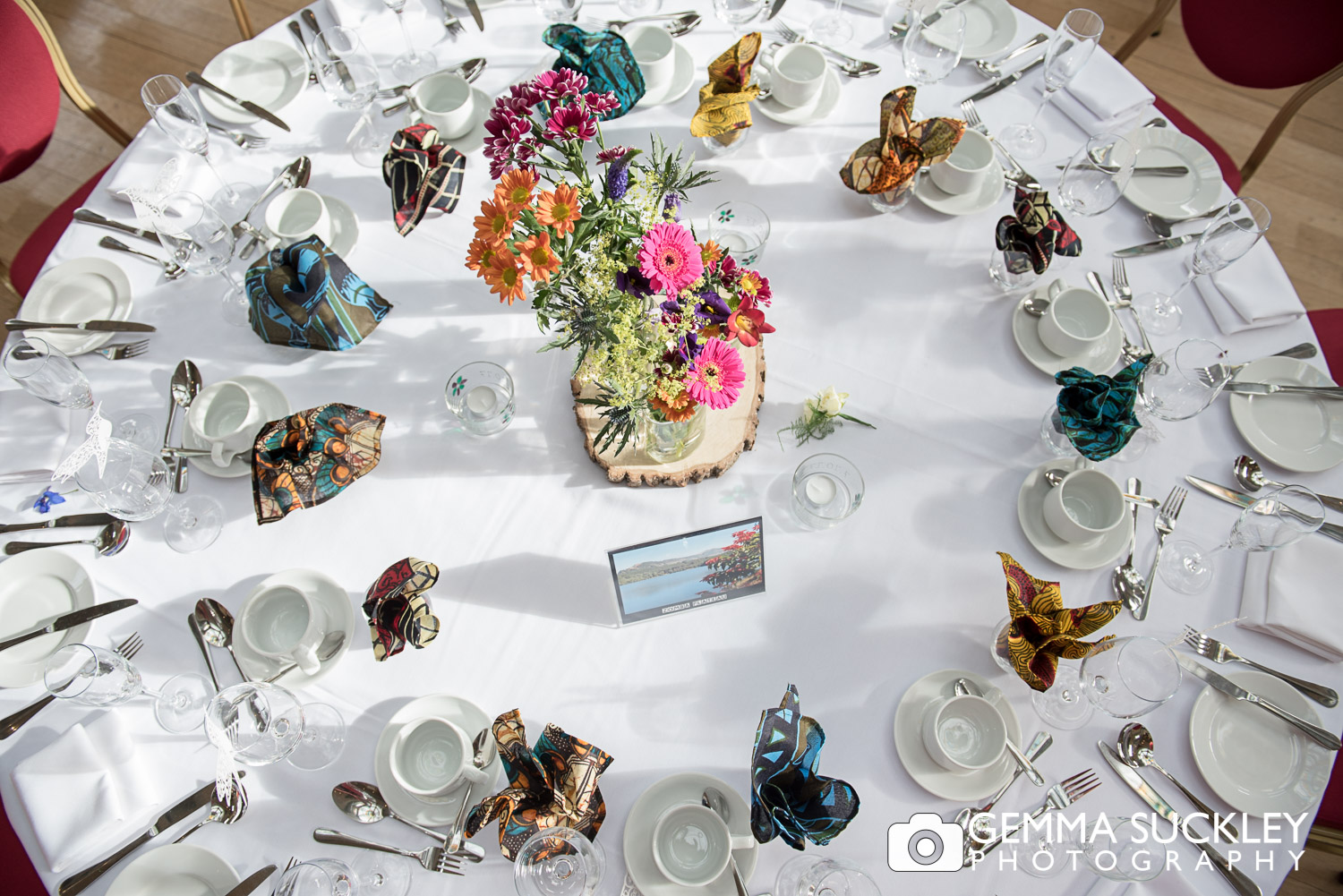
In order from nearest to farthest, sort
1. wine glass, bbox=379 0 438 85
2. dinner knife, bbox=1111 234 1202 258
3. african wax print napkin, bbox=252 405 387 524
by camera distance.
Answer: african wax print napkin, bbox=252 405 387 524, dinner knife, bbox=1111 234 1202 258, wine glass, bbox=379 0 438 85

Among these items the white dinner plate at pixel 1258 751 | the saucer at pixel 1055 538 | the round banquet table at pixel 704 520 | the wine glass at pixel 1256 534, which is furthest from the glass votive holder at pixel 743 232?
the white dinner plate at pixel 1258 751

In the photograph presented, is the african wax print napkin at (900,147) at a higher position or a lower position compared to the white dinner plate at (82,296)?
higher

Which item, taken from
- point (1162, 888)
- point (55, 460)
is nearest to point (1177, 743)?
point (1162, 888)

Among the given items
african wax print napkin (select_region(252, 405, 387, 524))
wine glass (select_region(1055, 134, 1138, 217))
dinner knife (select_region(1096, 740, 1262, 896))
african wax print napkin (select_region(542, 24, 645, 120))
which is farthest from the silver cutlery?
african wax print napkin (select_region(542, 24, 645, 120))

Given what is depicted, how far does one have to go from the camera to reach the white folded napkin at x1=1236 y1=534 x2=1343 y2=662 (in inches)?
62.3

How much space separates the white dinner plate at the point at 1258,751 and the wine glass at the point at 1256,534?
8.2 inches

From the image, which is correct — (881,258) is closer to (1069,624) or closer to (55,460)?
(1069,624)

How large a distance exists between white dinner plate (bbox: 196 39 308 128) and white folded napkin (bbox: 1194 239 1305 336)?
252 centimetres

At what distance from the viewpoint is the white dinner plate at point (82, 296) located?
1.90 metres

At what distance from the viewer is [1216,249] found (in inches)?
71.9

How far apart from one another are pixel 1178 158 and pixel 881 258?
856mm

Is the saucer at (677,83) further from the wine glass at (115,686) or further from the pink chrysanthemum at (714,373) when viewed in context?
the wine glass at (115,686)

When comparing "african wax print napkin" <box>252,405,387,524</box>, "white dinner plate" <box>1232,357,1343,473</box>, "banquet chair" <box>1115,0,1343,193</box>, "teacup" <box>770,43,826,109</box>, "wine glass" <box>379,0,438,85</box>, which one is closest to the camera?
"african wax print napkin" <box>252,405,387,524</box>

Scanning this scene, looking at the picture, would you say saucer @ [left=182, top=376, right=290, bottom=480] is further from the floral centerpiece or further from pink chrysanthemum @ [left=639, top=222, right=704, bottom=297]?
pink chrysanthemum @ [left=639, top=222, right=704, bottom=297]
